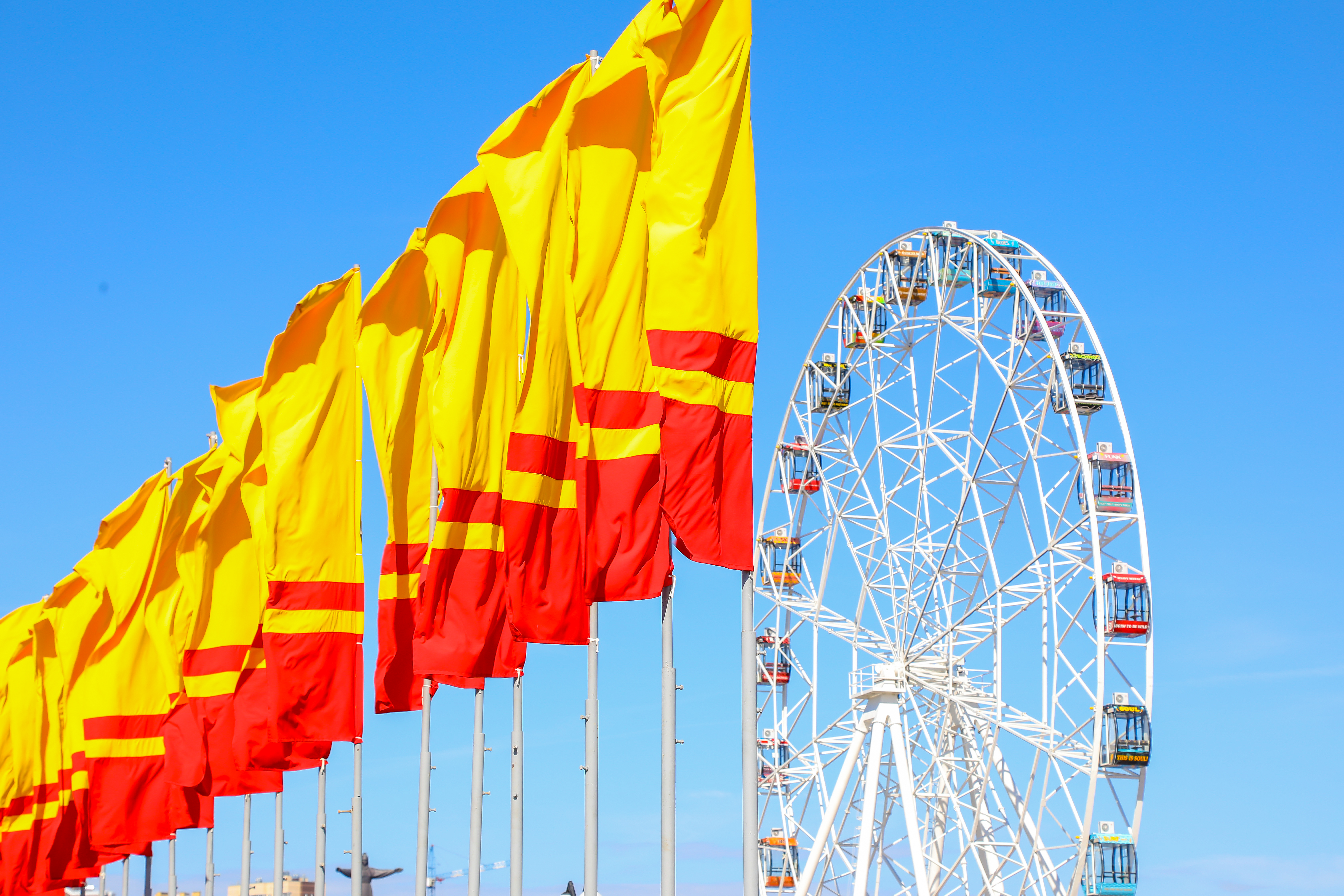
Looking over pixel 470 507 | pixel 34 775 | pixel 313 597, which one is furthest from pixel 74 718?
pixel 470 507

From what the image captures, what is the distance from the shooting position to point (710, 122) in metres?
19.2

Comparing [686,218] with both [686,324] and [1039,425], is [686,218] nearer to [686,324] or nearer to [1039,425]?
[686,324]

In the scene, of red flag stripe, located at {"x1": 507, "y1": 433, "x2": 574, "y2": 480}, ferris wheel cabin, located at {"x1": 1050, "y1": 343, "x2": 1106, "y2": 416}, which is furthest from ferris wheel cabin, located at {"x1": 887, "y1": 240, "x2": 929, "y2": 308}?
red flag stripe, located at {"x1": 507, "y1": 433, "x2": 574, "y2": 480}

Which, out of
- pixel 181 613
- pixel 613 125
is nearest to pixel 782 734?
pixel 181 613

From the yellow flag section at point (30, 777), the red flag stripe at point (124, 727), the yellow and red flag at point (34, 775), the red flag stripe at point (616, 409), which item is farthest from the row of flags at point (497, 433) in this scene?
the yellow flag section at point (30, 777)

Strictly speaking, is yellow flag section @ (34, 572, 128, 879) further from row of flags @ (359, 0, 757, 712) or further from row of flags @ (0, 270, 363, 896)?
row of flags @ (359, 0, 757, 712)

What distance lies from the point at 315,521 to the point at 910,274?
82.3 ft

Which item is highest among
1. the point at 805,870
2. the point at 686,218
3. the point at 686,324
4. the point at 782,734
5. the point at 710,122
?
the point at 710,122

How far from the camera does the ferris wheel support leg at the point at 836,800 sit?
4438cm

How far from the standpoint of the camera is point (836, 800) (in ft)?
147

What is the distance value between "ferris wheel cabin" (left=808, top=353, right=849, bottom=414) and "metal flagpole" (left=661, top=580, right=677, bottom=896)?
114ft

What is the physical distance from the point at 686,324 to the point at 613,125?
125 inches

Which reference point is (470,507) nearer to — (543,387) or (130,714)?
(543,387)

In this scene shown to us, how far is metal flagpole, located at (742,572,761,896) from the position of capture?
16.7 metres
